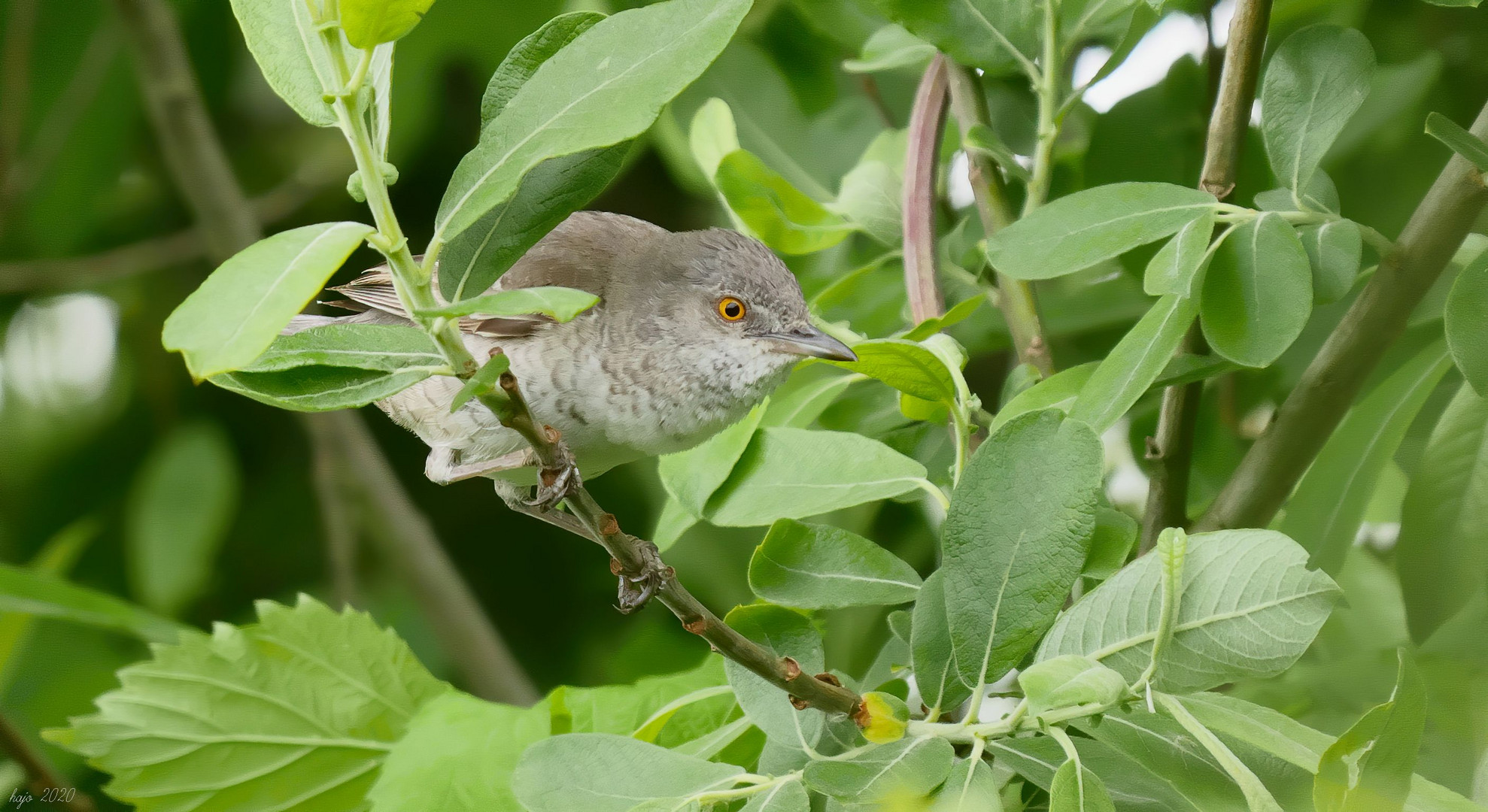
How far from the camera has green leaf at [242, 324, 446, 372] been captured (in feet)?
3.12

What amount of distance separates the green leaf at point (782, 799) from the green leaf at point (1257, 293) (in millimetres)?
616

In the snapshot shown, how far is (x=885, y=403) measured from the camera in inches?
75.5

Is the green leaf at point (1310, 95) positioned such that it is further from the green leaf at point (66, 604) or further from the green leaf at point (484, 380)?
the green leaf at point (66, 604)

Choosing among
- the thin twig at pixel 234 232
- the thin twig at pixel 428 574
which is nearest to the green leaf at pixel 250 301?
the thin twig at pixel 428 574

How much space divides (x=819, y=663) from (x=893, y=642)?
23cm

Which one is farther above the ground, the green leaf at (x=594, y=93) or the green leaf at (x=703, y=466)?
the green leaf at (x=594, y=93)

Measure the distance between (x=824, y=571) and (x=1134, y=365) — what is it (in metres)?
0.41

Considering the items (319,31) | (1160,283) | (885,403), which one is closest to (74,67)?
(885,403)

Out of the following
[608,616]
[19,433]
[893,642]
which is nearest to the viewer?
[893,642]

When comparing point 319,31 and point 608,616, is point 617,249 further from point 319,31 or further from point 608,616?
point 608,616

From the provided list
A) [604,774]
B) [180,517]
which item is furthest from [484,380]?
[180,517]

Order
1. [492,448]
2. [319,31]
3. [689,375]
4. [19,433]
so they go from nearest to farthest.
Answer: [319,31], [492,448], [689,375], [19,433]

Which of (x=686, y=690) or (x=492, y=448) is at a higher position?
(x=492, y=448)

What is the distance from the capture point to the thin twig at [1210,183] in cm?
130
